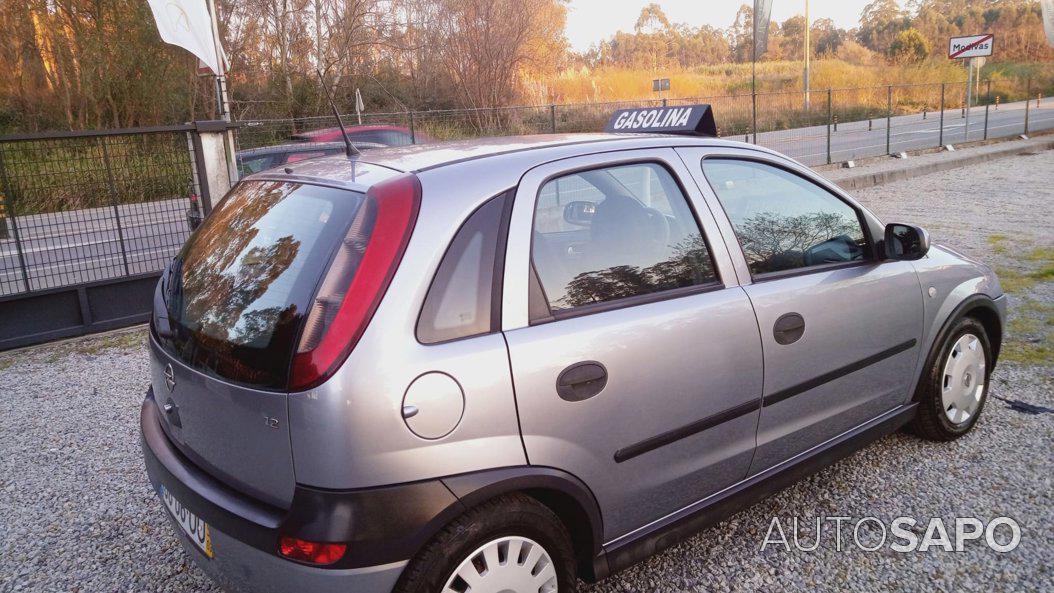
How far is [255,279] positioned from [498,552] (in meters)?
1.13

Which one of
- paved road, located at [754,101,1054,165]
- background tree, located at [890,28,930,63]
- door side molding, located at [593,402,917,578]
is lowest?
door side molding, located at [593,402,917,578]

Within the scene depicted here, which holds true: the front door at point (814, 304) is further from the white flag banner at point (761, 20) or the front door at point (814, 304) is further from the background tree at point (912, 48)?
the background tree at point (912, 48)

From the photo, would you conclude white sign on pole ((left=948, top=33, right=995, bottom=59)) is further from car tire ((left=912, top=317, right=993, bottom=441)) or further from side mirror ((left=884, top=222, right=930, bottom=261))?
side mirror ((left=884, top=222, right=930, bottom=261))

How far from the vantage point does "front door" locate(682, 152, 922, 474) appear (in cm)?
294

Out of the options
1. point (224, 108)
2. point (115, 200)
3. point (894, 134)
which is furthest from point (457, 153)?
point (894, 134)

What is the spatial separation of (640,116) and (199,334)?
8.51 feet

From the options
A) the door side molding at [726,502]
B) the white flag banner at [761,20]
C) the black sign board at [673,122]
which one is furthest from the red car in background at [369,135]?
the white flag banner at [761,20]

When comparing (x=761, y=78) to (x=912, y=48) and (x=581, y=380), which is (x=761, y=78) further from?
(x=581, y=380)

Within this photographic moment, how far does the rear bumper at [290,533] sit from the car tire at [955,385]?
9.23 feet

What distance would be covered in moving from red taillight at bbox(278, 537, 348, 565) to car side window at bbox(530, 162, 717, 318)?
0.93 meters

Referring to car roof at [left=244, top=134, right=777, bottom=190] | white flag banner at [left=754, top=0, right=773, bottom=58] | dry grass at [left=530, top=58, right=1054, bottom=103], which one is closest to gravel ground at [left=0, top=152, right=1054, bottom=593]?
car roof at [left=244, top=134, right=777, bottom=190]

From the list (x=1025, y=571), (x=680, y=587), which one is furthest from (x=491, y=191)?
(x=1025, y=571)

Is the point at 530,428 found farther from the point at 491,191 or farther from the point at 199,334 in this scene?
the point at 199,334

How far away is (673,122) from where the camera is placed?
11.8 ft
